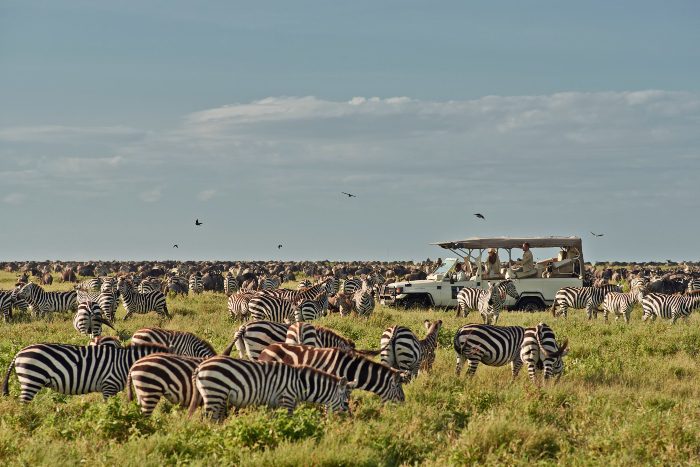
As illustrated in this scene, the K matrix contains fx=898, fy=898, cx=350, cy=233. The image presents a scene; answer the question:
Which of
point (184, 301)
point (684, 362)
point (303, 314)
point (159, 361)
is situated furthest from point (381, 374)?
point (184, 301)

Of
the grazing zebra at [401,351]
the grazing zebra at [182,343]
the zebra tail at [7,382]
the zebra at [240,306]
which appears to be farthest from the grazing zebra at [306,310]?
the zebra tail at [7,382]

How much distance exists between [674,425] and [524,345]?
15.2 ft

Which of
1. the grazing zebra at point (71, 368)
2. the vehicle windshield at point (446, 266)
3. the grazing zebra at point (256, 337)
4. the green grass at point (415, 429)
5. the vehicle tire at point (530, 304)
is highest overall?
the vehicle windshield at point (446, 266)

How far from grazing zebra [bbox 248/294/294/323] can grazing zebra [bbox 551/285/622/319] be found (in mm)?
8733

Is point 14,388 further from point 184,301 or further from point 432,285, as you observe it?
point 184,301

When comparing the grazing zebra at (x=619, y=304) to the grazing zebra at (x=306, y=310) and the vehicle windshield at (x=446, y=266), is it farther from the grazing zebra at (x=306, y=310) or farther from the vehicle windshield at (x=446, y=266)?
the grazing zebra at (x=306, y=310)

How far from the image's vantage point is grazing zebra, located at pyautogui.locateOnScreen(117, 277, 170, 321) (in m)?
27.6

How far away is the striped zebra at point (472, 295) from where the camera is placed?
27.7m

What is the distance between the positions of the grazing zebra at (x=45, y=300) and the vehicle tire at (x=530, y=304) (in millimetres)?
14458

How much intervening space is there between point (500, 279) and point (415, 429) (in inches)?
721

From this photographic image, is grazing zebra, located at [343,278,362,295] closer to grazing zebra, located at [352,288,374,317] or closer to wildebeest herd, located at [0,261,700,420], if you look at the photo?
grazing zebra, located at [352,288,374,317]

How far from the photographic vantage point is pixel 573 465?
33.6 feet

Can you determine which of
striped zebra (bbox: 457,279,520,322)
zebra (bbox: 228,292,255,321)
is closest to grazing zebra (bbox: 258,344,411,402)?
zebra (bbox: 228,292,255,321)

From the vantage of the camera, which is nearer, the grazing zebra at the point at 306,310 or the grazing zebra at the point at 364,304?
the grazing zebra at the point at 306,310
